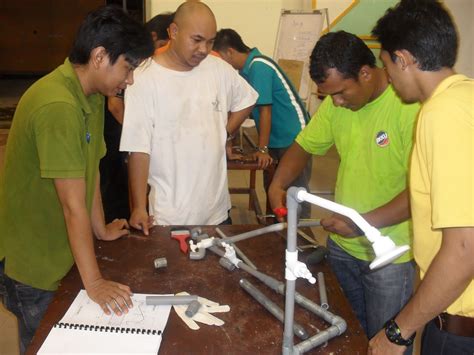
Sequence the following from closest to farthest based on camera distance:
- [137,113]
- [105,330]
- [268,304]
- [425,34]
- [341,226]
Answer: [425,34]
[105,330]
[268,304]
[341,226]
[137,113]

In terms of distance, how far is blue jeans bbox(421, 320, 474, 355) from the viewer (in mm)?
1171

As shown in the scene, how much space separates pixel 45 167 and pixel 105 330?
44cm

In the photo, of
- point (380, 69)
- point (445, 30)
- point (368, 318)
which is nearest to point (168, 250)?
→ point (368, 318)

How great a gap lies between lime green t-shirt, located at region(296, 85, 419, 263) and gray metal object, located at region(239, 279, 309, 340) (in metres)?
0.51

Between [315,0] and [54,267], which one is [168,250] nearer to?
[54,267]

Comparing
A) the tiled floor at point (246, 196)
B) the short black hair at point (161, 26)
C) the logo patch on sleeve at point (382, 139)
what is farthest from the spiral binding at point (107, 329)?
the short black hair at point (161, 26)

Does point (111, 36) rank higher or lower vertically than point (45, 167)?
higher

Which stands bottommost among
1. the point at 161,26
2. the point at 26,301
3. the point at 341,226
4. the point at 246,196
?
the point at 246,196

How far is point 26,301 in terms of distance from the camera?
1494 millimetres

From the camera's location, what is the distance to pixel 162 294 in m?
1.37

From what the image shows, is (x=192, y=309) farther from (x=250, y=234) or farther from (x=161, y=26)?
(x=161, y=26)

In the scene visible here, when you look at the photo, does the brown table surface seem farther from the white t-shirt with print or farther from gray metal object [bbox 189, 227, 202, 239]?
the white t-shirt with print

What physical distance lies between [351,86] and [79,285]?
1053 mm

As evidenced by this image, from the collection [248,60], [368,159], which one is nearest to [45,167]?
[368,159]
